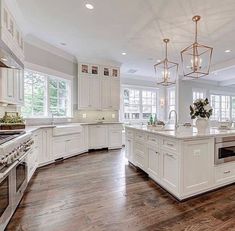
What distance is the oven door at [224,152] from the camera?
2668mm

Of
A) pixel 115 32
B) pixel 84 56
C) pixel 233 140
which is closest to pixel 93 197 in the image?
pixel 233 140

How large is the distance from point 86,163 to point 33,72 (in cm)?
267

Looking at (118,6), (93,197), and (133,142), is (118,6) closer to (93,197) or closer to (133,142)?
(133,142)

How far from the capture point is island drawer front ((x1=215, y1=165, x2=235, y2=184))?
2.72 meters

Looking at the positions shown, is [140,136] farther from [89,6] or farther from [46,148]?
[89,6]

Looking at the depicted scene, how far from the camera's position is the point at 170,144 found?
2557mm

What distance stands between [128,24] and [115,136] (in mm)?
3588

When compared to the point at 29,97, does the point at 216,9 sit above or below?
above

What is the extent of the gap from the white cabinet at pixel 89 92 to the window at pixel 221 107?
6.26 m

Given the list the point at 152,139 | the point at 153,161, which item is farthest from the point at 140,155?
the point at 152,139

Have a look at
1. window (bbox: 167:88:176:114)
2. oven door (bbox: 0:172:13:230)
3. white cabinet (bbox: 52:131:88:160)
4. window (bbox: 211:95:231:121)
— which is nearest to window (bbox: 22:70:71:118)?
white cabinet (bbox: 52:131:88:160)

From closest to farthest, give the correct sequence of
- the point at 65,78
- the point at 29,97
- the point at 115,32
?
the point at 115,32 → the point at 29,97 → the point at 65,78

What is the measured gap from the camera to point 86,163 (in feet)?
14.3

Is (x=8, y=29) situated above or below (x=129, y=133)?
above
